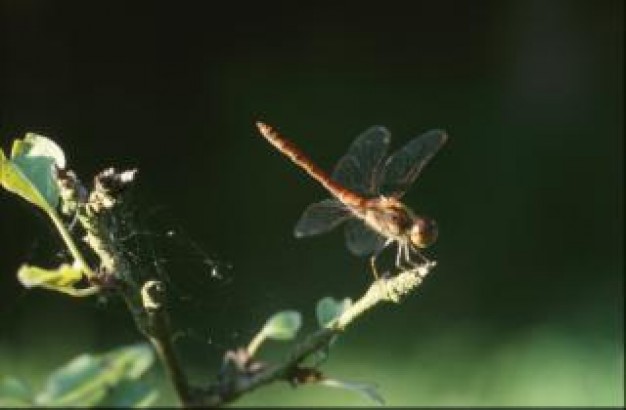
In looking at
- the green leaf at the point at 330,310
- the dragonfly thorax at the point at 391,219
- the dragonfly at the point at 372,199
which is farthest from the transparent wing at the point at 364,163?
the green leaf at the point at 330,310

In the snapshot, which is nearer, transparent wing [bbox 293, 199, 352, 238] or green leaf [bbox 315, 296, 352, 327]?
green leaf [bbox 315, 296, 352, 327]

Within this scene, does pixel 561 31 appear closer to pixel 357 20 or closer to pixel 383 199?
pixel 357 20

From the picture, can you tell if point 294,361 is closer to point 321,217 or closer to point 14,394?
point 14,394

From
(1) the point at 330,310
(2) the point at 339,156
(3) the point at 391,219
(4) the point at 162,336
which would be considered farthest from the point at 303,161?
(2) the point at 339,156

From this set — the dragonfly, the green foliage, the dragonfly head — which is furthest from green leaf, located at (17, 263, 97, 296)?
the dragonfly head

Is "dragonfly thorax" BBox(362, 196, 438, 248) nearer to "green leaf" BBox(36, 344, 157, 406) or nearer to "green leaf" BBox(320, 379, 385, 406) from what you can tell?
"green leaf" BBox(320, 379, 385, 406)

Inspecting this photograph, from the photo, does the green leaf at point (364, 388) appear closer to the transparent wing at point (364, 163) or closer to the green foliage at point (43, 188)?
the green foliage at point (43, 188)
